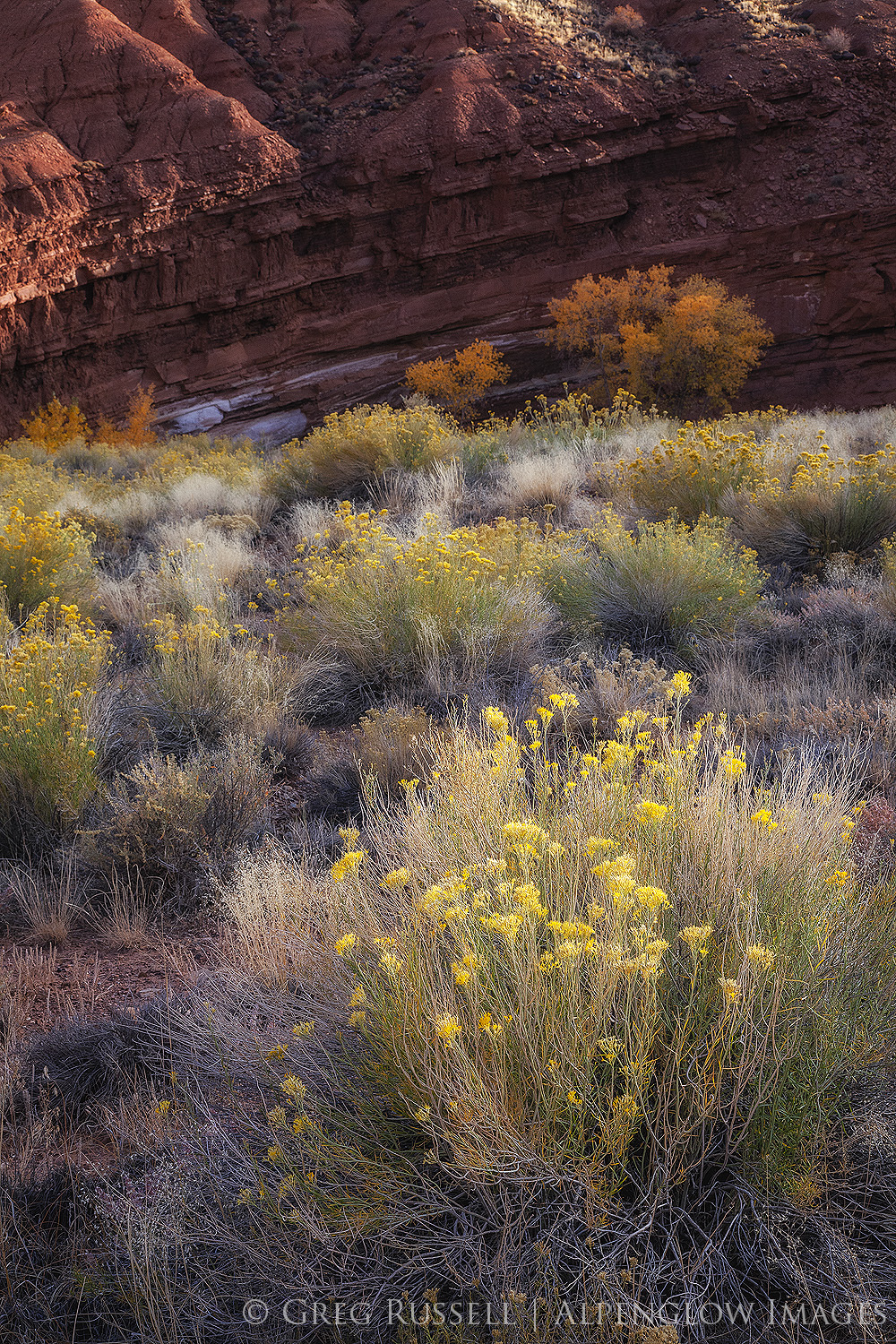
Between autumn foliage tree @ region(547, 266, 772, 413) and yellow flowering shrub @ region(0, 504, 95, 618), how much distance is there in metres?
23.0

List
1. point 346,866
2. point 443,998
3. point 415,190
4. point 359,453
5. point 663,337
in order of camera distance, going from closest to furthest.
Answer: point 443,998 < point 346,866 < point 359,453 < point 663,337 < point 415,190

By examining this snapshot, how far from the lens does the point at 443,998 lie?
1.74 m

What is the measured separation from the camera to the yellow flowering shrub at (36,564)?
5.82 m

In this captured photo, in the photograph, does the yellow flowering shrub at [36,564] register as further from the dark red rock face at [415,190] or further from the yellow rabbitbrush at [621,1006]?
the dark red rock face at [415,190]

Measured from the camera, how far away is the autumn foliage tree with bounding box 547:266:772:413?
2530 cm

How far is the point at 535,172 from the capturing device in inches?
1119

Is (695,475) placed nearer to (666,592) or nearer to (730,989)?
(666,592)

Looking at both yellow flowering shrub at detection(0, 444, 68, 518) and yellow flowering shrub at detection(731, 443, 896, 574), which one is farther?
yellow flowering shrub at detection(0, 444, 68, 518)

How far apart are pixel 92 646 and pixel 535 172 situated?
3037 cm

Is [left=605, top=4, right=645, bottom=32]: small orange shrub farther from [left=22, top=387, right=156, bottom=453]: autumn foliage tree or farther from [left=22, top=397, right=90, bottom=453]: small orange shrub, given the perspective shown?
[left=22, top=397, right=90, bottom=453]: small orange shrub

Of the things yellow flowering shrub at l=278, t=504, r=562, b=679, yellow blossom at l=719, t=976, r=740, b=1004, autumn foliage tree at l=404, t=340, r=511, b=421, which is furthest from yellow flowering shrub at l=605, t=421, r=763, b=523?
autumn foliage tree at l=404, t=340, r=511, b=421

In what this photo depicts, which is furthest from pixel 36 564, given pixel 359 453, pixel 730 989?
pixel 730 989

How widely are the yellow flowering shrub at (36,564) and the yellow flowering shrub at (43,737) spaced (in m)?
2.05

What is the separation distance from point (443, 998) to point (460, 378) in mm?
27918
